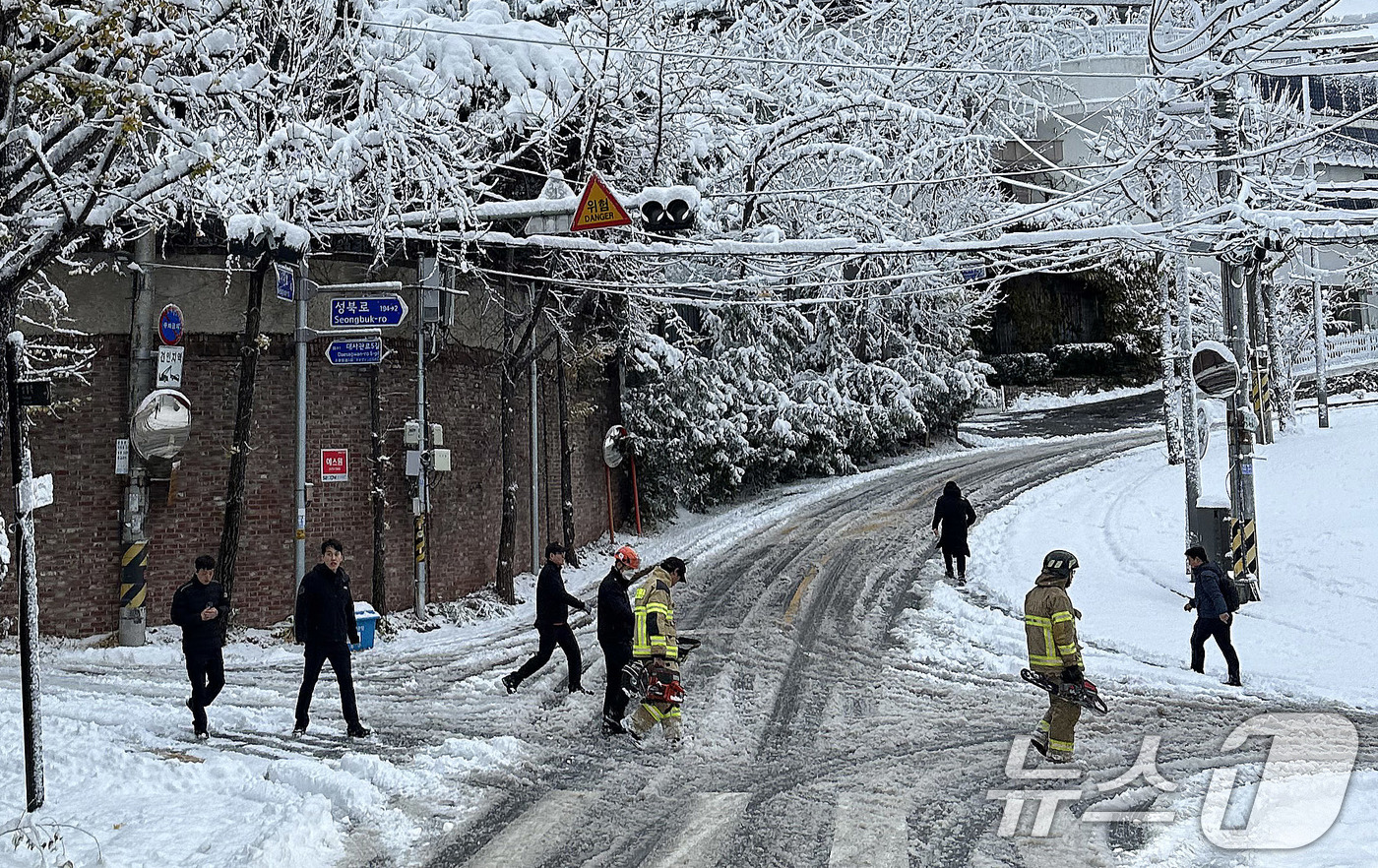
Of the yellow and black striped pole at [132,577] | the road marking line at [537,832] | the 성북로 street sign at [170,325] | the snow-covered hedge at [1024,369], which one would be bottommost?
the road marking line at [537,832]

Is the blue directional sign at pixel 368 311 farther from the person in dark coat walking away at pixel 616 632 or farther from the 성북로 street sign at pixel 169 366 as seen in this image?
the person in dark coat walking away at pixel 616 632

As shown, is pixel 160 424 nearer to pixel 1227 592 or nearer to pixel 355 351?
pixel 355 351

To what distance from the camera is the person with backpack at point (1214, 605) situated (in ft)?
39.3

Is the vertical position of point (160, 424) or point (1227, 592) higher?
point (160, 424)

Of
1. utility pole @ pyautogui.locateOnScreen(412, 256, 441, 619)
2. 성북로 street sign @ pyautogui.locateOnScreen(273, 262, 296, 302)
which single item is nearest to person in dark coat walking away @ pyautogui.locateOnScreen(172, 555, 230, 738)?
성북로 street sign @ pyautogui.locateOnScreen(273, 262, 296, 302)

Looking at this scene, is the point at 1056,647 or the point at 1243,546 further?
the point at 1243,546

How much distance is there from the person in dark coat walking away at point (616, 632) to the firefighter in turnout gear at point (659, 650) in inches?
11.3

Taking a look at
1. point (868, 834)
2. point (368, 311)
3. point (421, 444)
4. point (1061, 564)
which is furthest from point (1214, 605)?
point (368, 311)

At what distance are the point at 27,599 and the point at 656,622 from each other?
4.79 m

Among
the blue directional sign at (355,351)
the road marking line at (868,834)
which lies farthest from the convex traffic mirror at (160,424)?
the road marking line at (868,834)

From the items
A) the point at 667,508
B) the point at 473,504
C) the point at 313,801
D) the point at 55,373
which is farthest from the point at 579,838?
the point at 667,508

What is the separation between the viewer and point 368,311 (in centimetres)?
1537

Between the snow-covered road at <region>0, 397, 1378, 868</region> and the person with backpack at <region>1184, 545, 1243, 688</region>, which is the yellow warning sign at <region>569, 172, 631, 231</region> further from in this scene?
the person with backpack at <region>1184, 545, 1243, 688</region>

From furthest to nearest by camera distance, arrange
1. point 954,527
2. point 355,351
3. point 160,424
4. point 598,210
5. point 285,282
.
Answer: point 954,527 < point 355,351 < point 285,282 < point 160,424 < point 598,210
